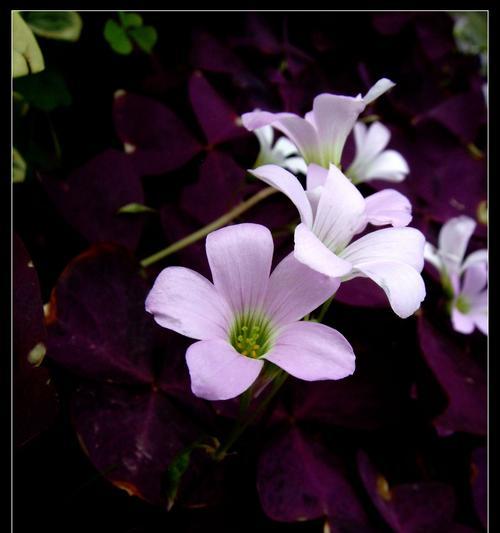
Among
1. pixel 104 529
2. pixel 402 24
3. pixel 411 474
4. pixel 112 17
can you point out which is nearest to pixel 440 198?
pixel 402 24

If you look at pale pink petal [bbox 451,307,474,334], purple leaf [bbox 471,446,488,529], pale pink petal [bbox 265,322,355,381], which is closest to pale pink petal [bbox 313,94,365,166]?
pale pink petal [bbox 265,322,355,381]

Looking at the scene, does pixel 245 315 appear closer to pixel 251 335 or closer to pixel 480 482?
pixel 251 335

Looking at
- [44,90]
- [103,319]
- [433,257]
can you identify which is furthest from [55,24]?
[433,257]

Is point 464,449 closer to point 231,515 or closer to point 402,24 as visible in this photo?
point 231,515

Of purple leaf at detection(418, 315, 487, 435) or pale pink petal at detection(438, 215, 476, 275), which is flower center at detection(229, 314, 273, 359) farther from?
pale pink petal at detection(438, 215, 476, 275)

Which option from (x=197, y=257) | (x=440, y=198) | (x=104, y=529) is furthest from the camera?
→ (x=440, y=198)

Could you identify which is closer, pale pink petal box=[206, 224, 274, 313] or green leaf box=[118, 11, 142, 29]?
pale pink petal box=[206, 224, 274, 313]

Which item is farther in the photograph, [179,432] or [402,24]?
[402,24]
